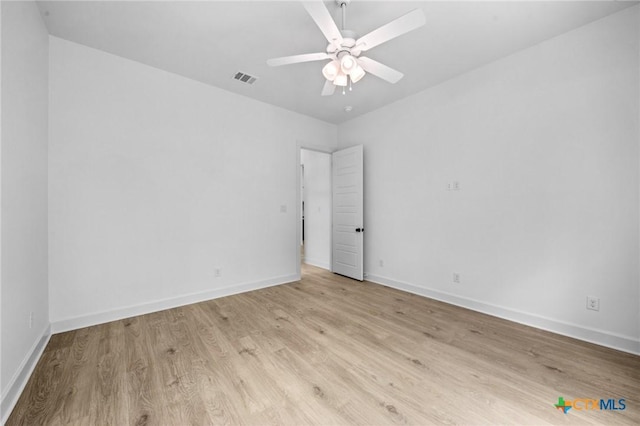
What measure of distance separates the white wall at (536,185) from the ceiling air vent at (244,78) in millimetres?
2173

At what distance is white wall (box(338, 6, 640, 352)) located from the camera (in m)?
2.18

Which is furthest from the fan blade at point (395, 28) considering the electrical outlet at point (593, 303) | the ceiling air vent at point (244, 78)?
the electrical outlet at point (593, 303)

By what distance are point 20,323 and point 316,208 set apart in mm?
4377

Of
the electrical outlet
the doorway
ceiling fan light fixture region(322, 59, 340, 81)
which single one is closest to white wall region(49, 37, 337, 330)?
the doorway

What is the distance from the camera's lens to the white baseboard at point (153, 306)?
8.30ft

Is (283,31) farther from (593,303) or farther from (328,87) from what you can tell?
(593,303)

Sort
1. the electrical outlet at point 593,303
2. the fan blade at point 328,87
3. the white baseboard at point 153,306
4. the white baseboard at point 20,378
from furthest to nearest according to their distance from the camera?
1. the white baseboard at point 153,306
2. the fan blade at point 328,87
3. the electrical outlet at point 593,303
4. the white baseboard at point 20,378

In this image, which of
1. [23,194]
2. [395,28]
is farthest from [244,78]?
[23,194]

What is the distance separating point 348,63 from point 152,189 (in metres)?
2.57

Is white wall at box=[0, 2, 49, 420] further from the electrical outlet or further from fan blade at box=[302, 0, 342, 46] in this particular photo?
the electrical outlet

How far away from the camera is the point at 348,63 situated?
198cm

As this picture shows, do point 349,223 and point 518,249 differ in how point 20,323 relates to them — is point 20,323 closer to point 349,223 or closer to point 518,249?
point 349,223

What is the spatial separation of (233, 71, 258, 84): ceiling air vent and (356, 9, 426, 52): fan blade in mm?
1785

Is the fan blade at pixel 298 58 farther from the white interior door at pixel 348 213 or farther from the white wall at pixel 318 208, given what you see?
the white wall at pixel 318 208
